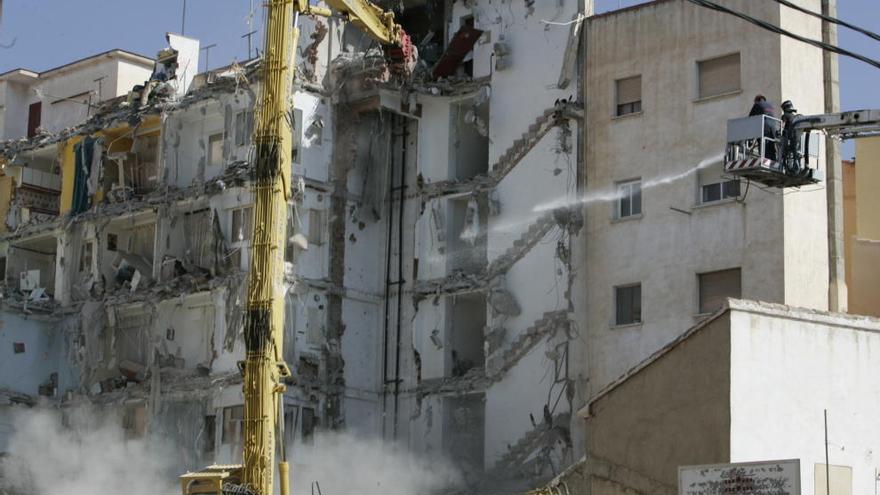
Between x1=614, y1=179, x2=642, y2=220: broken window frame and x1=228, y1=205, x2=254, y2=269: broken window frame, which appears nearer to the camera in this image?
x1=614, y1=179, x2=642, y2=220: broken window frame

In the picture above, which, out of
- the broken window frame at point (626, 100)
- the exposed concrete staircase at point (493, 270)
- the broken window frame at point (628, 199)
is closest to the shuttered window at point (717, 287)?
the broken window frame at point (628, 199)

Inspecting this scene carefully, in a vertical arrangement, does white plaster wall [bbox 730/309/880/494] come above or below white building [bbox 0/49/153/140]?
below

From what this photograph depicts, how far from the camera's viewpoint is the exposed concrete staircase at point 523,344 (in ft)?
173

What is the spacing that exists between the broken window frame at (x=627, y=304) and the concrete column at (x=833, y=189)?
5.50 m

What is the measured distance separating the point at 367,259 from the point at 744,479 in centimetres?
2926

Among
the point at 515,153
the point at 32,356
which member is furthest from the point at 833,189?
the point at 32,356

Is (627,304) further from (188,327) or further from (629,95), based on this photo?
(188,327)

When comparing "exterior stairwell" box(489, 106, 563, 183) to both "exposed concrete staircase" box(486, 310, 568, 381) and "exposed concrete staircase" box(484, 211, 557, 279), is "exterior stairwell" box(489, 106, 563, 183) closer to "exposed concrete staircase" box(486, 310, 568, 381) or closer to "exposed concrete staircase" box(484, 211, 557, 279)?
"exposed concrete staircase" box(484, 211, 557, 279)

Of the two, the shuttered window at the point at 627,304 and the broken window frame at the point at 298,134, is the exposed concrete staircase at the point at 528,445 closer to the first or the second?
the shuttered window at the point at 627,304

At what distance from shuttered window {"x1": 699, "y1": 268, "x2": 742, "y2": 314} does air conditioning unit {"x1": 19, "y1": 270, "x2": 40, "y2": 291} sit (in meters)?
26.2

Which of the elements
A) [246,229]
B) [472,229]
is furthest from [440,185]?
[246,229]

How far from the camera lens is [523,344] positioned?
53500mm

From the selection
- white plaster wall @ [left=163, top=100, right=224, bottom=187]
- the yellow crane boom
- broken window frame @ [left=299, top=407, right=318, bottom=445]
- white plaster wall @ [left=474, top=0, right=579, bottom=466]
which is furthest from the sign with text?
white plaster wall @ [left=163, top=100, right=224, bottom=187]

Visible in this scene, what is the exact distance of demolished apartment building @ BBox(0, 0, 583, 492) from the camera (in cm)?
5400
